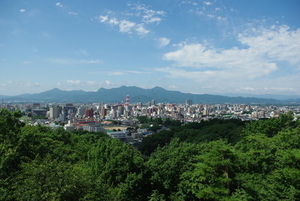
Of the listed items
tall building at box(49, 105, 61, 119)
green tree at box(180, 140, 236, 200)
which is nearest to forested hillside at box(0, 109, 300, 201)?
green tree at box(180, 140, 236, 200)

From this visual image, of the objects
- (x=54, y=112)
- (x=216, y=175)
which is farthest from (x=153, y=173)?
(x=54, y=112)

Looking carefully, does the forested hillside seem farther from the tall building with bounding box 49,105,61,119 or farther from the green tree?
the tall building with bounding box 49,105,61,119

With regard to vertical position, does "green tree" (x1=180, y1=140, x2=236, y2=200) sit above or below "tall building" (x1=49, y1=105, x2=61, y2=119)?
above

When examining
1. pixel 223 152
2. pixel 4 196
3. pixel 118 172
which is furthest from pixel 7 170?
pixel 223 152

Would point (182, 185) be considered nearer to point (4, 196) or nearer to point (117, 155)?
point (117, 155)

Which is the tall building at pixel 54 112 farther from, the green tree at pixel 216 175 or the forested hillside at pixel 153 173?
the green tree at pixel 216 175

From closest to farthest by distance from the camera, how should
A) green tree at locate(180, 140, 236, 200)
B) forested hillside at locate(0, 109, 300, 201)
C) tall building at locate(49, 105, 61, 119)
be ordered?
forested hillside at locate(0, 109, 300, 201), green tree at locate(180, 140, 236, 200), tall building at locate(49, 105, 61, 119)

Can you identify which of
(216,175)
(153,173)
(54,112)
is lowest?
(54,112)

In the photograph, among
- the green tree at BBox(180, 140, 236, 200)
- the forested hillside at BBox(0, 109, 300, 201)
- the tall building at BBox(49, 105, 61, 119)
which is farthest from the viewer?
the tall building at BBox(49, 105, 61, 119)

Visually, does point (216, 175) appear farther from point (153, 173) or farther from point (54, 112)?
point (54, 112)

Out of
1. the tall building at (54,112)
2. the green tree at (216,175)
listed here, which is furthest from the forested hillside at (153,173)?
the tall building at (54,112)

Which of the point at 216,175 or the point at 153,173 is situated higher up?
the point at 216,175
